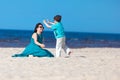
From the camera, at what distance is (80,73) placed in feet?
29.5

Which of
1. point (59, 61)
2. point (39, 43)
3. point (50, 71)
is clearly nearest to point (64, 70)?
point (50, 71)

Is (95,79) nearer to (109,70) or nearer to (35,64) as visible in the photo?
(109,70)

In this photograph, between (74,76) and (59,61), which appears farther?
(59,61)

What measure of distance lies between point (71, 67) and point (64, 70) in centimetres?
69

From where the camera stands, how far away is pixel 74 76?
853 centimetres

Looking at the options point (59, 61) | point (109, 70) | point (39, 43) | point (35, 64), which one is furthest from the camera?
point (39, 43)

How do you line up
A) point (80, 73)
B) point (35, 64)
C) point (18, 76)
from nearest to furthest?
point (18, 76), point (80, 73), point (35, 64)

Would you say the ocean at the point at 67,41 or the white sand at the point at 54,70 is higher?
the white sand at the point at 54,70

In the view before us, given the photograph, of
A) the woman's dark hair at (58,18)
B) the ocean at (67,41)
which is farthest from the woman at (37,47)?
the ocean at (67,41)

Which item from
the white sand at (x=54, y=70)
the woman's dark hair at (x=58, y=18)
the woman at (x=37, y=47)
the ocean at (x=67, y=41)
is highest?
the woman's dark hair at (x=58, y=18)

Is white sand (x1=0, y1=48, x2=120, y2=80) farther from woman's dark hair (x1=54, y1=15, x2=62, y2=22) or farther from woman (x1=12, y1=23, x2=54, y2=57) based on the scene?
woman's dark hair (x1=54, y1=15, x2=62, y2=22)

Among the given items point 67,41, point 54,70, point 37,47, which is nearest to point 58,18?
point 37,47

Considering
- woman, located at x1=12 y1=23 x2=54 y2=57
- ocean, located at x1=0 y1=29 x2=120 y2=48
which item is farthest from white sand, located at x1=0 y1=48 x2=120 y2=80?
ocean, located at x1=0 y1=29 x2=120 y2=48

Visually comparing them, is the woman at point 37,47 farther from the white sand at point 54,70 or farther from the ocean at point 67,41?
the ocean at point 67,41
